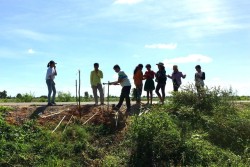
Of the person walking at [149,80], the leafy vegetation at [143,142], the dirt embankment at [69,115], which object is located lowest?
the leafy vegetation at [143,142]

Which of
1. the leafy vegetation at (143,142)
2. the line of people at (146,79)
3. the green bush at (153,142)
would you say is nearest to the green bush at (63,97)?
the line of people at (146,79)

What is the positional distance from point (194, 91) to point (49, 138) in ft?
18.1

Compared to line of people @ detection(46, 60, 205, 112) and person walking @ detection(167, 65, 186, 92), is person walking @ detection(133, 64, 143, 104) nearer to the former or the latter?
line of people @ detection(46, 60, 205, 112)

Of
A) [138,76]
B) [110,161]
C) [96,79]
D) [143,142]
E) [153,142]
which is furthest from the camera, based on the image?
[138,76]

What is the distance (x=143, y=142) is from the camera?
13164 millimetres

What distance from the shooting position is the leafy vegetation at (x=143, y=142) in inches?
510

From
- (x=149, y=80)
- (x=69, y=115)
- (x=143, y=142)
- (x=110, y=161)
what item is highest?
(x=149, y=80)

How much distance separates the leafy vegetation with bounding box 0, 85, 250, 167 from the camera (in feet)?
42.5

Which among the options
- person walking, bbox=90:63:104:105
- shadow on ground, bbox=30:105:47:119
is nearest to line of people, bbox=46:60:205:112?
person walking, bbox=90:63:104:105

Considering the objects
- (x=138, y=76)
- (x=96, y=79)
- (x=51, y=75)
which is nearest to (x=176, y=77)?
(x=138, y=76)

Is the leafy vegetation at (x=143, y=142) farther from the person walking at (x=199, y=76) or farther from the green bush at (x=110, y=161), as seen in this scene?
the person walking at (x=199, y=76)

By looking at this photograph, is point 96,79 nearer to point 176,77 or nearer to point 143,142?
point 176,77

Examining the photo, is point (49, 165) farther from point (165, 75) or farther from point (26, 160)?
point (165, 75)

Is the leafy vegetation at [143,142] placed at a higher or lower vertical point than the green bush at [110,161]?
higher
